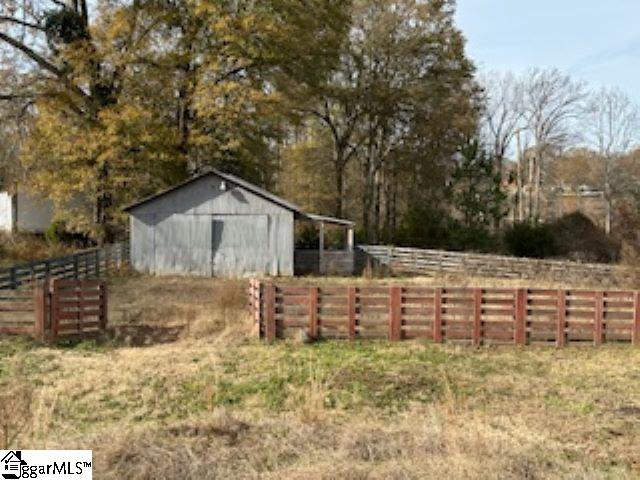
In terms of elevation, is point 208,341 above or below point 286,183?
below

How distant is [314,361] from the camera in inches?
416

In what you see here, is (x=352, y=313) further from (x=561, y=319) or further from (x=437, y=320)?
(x=561, y=319)

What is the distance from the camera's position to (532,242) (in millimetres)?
33562

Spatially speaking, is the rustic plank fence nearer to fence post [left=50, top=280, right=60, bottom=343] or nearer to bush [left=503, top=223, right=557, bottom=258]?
fence post [left=50, top=280, right=60, bottom=343]

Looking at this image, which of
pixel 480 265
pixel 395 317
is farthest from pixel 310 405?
pixel 480 265

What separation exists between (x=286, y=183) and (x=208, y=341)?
32480mm

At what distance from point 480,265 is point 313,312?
52.5ft

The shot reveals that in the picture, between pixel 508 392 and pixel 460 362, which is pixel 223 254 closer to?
pixel 460 362

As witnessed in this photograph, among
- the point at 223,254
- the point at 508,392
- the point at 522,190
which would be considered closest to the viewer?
the point at 508,392

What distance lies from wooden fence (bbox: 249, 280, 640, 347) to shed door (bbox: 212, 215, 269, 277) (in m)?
12.2

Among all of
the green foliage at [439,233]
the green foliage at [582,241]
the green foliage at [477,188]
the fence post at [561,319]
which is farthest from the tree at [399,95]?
the fence post at [561,319]

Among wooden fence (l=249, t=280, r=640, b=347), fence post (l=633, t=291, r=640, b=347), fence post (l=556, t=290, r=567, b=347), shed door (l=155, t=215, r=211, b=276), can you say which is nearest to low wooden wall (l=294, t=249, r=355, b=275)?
shed door (l=155, t=215, r=211, b=276)

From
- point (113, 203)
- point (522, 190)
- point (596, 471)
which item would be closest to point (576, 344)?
point (596, 471)

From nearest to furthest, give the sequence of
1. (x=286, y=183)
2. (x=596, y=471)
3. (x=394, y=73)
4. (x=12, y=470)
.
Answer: (x=12, y=470), (x=596, y=471), (x=394, y=73), (x=286, y=183)
